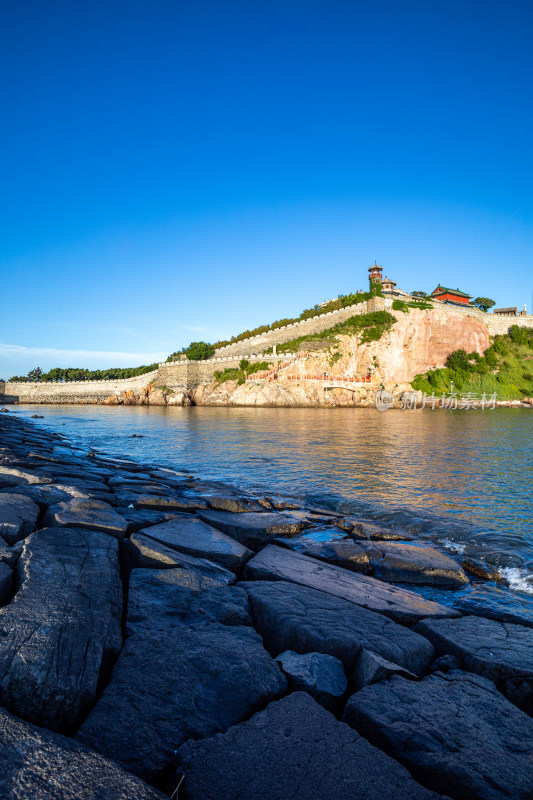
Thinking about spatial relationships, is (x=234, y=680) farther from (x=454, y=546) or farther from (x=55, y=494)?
(x=454, y=546)

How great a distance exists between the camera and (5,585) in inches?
125

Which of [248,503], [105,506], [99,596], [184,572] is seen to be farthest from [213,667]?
[248,503]

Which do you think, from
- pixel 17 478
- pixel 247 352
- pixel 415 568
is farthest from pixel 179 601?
pixel 247 352

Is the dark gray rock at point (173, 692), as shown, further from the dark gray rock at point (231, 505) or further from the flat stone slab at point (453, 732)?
the dark gray rock at point (231, 505)

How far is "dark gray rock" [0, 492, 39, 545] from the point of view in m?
4.34

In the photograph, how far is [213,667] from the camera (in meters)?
2.72

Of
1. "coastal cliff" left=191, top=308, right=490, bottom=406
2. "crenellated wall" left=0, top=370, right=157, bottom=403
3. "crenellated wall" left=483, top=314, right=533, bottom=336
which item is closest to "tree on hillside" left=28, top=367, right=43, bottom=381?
"crenellated wall" left=0, top=370, right=157, bottom=403

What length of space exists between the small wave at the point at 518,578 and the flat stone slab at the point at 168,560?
12.7 feet

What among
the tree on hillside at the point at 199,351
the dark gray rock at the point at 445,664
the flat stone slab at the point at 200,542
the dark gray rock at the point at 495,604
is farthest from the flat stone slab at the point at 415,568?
the tree on hillside at the point at 199,351

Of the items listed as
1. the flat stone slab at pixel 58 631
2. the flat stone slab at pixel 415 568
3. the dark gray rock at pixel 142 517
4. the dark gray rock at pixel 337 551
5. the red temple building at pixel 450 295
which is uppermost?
the red temple building at pixel 450 295

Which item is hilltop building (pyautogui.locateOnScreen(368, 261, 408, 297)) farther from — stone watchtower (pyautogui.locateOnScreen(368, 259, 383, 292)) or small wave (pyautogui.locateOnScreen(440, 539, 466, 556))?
small wave (pyautogui.locateOnScreen(440, 539, 466, 556))

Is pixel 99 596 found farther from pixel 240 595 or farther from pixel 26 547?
pixel 240 595

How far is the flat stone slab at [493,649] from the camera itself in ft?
10.1

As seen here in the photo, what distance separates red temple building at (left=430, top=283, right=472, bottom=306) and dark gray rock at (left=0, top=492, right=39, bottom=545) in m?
86.3
